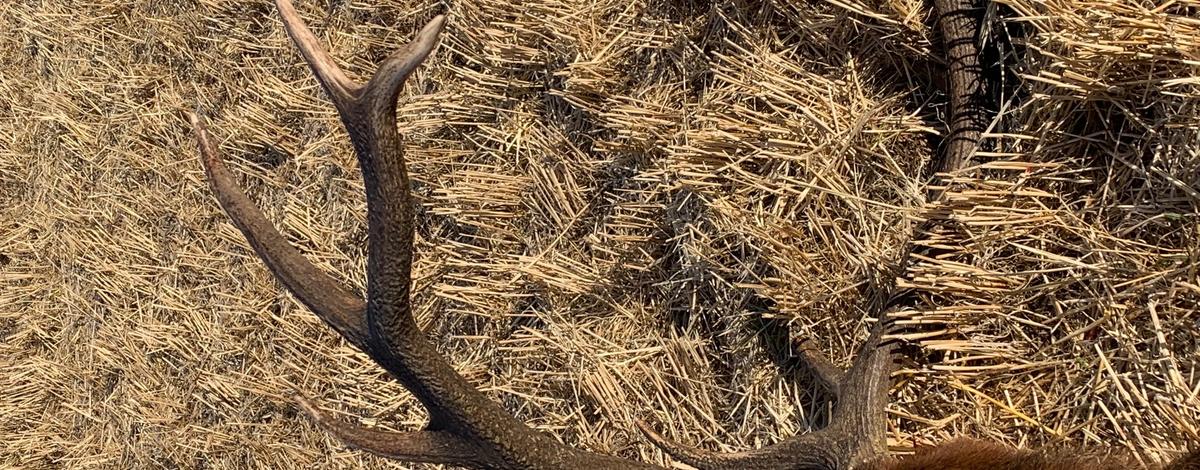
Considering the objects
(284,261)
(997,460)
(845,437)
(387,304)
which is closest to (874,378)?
(845,437)

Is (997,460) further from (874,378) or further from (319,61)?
(319,61)

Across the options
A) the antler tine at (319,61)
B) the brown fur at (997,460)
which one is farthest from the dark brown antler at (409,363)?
the brown fur at (997,460)

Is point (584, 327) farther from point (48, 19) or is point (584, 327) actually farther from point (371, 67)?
point (48, 19)

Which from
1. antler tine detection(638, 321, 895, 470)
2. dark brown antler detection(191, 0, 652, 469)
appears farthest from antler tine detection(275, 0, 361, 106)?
antler tine detection(638, 321, 895, 470)

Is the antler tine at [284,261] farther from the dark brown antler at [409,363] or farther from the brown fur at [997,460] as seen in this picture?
the brown fur at [997,460]

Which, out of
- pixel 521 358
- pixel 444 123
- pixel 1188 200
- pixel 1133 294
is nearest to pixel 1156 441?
pixel 1133 294

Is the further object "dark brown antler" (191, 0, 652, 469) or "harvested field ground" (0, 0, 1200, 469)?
"harvested field ground" (0, 0, 1200, 469)

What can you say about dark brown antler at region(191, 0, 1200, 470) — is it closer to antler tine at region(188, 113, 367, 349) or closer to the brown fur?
antler tine at region(188, 113, 367, 349)
